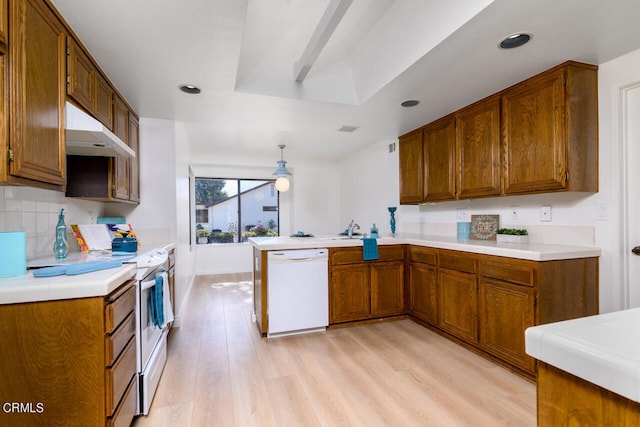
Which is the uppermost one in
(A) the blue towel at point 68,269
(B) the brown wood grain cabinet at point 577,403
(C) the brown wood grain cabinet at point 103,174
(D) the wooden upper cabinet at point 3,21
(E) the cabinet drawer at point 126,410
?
(D) the wooden upper cabinet at point 3,21

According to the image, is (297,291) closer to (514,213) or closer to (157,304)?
(157,304)

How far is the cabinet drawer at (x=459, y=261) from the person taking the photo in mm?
2645

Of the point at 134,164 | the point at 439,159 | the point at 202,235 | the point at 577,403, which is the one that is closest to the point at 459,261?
the point at 439,159

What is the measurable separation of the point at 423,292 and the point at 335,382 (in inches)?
57.3

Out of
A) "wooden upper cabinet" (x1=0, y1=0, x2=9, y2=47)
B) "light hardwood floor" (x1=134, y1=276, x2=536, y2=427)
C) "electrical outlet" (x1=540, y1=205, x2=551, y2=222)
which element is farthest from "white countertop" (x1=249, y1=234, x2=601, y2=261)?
"wooden upper cabinet" (x1=0, y1=0, x2=9, y2=47)

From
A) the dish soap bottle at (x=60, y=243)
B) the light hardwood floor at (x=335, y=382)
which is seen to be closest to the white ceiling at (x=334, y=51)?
the dish soap bottle at (x=60, y=243)

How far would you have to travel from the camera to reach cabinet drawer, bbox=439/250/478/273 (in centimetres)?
264

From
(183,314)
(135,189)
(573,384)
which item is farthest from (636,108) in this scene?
(183,314)

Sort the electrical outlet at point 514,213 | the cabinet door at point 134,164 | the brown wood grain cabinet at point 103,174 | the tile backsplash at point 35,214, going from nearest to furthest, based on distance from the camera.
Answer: the tile backsplash at point 35,214
the brown wood grain cabinet at point 103,174
the electrical outlet at point 514,213
the cabinet door at point 134,164

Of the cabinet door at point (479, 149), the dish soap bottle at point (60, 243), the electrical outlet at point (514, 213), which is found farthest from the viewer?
the electrical outlet at point (514, 213)

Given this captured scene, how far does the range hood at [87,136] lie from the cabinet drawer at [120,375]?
1229mm

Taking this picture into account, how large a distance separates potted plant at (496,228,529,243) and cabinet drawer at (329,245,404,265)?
970 mm

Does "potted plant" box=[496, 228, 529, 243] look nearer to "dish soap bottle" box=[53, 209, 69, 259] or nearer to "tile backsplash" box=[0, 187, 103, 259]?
"dish soap bottle" box=[53, 209, 69, 259]

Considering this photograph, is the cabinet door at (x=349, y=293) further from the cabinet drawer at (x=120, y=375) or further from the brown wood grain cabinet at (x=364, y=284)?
the cabinet drawer at (x=120, y=375)
